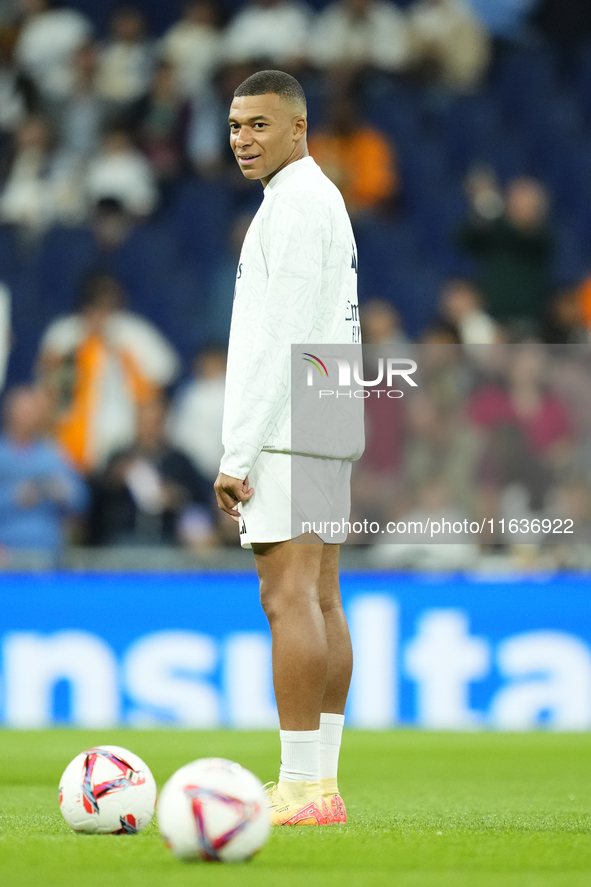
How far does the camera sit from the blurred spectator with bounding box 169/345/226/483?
10.1 meters

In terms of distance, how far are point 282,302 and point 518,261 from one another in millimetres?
7327

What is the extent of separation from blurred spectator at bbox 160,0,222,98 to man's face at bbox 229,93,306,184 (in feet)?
28.1

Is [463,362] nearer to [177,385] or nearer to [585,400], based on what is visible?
[585,400]

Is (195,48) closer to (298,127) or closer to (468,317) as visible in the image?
(468,317)

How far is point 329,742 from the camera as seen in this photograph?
4.37 meters

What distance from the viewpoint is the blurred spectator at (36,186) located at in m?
12.0

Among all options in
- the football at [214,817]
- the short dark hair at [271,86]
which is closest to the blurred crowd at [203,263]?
the short dark hair at [271,86]

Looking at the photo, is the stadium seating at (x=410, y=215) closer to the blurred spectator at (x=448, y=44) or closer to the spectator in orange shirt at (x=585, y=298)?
the blurred spectator at (x=448, y=44)

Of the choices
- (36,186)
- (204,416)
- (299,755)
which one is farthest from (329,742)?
(36,186)

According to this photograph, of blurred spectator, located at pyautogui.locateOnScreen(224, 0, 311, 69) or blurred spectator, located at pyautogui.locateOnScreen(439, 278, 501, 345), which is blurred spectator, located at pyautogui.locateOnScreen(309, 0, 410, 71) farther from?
blurred spectator, located at pyautogui.locateOnScreen(439, 278, 501, 345)

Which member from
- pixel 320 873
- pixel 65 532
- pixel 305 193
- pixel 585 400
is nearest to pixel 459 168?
pixel 585 400

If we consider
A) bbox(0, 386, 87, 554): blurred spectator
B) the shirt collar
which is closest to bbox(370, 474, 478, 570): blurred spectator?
bbox(0, 386, 87, 554): blurred spectator

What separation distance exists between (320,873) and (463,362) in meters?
5.88

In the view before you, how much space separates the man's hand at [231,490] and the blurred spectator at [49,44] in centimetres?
941
